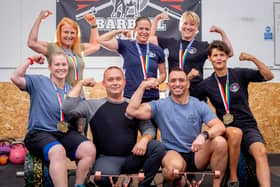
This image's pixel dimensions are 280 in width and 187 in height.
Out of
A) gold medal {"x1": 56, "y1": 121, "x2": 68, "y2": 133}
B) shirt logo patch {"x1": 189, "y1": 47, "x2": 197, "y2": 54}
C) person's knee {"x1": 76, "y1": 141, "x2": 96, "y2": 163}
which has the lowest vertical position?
person's knee {"x1": 76, "y1": 141, "x2": 96, "y2": 163}

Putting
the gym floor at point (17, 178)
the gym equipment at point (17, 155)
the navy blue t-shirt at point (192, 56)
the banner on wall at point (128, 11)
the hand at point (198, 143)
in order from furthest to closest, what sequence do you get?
the banner on wall at point (128, 11)
the gym equipment at point (17, 155)
the gym floor at point (17, 178)
the navy blue t-shirt at point (192, 56)
the hand at point (198, 143)

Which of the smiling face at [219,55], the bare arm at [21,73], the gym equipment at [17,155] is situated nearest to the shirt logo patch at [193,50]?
the smiling face at [219,55]

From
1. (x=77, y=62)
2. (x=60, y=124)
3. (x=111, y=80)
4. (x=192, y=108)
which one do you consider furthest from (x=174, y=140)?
(x=77, y=62)

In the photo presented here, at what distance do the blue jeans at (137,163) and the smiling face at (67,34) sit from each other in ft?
3.96

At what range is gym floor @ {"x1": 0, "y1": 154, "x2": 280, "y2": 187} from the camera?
128 inches

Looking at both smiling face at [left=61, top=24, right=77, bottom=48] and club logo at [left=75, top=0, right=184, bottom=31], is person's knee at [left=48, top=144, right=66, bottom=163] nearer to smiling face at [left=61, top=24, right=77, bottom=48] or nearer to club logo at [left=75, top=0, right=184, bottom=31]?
smiling face at [left=61, top=24, right=77, bottom=48]

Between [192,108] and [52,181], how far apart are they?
3.97 ft

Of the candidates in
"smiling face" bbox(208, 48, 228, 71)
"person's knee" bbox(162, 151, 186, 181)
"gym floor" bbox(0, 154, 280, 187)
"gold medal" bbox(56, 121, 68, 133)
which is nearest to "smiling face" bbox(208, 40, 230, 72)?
A: "smiling face" bbox(208, 48, 228, 71)

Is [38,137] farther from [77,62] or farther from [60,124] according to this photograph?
[77,62]

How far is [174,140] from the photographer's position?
2551 mm

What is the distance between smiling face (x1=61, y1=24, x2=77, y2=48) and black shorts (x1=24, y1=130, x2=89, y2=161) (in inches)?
37.3

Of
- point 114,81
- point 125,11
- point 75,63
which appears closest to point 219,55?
point 114,81

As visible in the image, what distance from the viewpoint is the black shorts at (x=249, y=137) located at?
2.67m

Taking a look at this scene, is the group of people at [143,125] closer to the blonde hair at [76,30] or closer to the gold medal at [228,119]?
the gold medal at [228,119]
